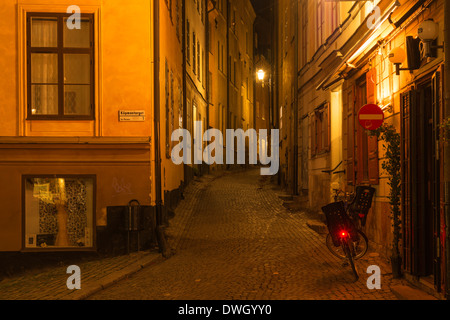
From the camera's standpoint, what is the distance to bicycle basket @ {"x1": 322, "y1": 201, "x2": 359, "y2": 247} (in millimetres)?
9266

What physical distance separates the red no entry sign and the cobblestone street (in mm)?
2341

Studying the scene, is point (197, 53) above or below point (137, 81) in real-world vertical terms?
above

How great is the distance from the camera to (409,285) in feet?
26.8

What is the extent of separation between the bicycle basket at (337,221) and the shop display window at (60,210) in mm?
5208

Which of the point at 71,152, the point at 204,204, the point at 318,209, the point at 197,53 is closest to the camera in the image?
the point at 71,152

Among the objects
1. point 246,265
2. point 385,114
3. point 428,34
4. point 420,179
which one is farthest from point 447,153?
point 246,265

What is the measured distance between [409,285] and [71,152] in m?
7.20

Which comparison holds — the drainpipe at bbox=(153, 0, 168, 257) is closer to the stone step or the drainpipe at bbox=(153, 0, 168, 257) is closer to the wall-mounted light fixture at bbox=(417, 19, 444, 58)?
the stone step

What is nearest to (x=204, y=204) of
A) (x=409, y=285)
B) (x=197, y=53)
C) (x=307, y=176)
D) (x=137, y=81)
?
(x=307, y=176)

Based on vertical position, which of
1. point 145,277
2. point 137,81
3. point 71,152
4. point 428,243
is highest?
point 137,81

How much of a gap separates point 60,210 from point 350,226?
6.15 meters

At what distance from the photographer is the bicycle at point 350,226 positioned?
9.13 meters
